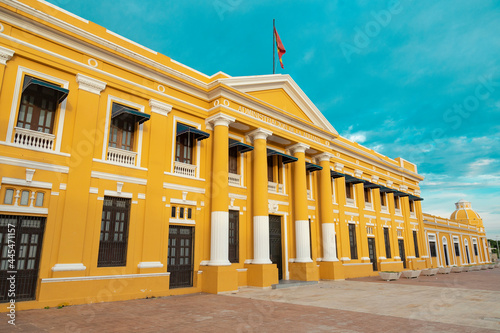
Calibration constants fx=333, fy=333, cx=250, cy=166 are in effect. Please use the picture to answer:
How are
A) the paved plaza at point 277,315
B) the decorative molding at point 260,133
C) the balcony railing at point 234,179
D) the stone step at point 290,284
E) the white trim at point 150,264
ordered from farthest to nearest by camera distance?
the decorative molding at point 260,133 → the balcony railing at point 234,179 → the stone step at point 290,284 → the white trim at point 150,264 → the paved plaza at point 277,315

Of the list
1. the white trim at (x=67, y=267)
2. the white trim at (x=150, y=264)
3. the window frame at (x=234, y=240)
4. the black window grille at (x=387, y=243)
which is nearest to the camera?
the white trim at (x=67, y=267)

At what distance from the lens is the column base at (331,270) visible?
67.0ft

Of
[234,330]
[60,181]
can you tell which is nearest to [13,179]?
[60,181]

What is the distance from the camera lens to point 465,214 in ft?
189

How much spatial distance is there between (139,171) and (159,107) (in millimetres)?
3025

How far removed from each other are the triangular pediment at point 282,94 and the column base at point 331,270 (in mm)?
8679

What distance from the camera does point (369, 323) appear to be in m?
8.27

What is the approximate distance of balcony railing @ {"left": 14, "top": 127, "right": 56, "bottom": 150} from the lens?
36.4 ft

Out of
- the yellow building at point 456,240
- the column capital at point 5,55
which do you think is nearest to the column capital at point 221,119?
the column capital at point 5,55

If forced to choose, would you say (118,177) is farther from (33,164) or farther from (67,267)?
(67,267)

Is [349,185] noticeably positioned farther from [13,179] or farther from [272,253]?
[13,179]

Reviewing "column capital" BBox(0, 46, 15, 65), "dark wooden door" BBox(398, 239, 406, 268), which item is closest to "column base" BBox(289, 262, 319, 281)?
"dark wooden door" BBox(398, 239, 406, 268)

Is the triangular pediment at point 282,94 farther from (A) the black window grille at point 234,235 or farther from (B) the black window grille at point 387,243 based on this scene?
(B) the black window grille at point 387,243

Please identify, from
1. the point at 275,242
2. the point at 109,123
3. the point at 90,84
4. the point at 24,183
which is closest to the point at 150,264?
the point at 24,183
